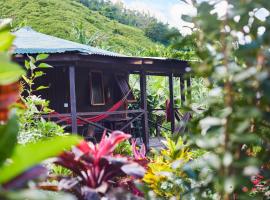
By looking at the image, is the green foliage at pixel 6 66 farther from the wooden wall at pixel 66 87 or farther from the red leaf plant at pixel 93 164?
the wooden wall at pixel 66 87

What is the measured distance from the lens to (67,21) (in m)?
46.1

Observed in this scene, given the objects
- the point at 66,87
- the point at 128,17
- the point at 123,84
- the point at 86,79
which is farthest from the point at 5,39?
the point at 128,17

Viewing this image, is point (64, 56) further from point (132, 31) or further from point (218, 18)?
point (132, 31)

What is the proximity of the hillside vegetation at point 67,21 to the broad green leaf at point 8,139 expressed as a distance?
123 feet

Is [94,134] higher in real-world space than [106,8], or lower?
lower

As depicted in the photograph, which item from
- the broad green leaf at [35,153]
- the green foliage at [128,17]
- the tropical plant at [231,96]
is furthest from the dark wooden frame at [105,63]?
the green foliage at [128,17]

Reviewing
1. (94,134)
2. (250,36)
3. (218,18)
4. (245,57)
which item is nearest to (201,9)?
(218,18)

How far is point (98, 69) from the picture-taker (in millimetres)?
13430

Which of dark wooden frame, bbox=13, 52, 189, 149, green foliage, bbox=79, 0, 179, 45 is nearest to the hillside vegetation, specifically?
green foliage, bbox=79, 0, 179, 45

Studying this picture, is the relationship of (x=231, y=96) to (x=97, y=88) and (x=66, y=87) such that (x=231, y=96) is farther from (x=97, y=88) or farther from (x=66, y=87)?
(x=97, y=88)

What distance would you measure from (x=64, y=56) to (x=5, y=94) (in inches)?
343

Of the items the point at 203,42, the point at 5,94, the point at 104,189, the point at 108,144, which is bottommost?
the point at 104,189

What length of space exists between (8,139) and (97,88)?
12.9 metres

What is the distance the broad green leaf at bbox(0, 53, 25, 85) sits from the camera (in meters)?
0.70
